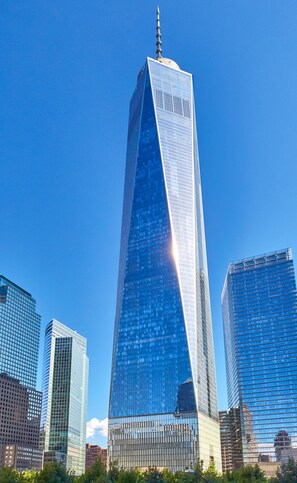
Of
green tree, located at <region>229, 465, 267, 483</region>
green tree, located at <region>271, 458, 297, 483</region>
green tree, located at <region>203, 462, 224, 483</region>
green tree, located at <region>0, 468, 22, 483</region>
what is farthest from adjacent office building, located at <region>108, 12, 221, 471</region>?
green tree, located at <region>0, 468, 22, 483</region>

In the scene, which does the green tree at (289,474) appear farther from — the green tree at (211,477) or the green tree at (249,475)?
the green tree at (249,475)

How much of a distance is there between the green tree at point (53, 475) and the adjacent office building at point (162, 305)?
86.1 metres

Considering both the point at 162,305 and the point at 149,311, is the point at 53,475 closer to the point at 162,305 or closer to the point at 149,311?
the point at 162,305

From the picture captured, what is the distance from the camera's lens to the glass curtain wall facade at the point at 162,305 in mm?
150625

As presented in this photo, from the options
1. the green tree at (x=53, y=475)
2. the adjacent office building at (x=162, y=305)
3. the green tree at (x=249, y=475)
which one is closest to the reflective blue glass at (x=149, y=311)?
the adjacent office building at (x=162, y=305)

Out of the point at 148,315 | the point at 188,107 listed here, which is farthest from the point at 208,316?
the point at 188,107

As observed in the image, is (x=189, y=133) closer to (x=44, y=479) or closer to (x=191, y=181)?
(x=191, y=181)

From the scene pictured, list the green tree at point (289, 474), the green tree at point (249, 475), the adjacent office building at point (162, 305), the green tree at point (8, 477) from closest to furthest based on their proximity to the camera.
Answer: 1. the green tree at point (8, 477)
2. the green tree at point (289, 474)
3. the green tree at point (249, 475)
4. the adjacent office building at point (162, 305)

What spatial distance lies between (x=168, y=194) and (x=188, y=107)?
43477 millimetres

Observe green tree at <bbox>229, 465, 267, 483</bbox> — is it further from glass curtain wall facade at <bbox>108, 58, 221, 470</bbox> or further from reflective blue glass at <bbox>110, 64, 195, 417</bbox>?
reflective blue glass at <bbox>110, 64, 195, 417</bbox>

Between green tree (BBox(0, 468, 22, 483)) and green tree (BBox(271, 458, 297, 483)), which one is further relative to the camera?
green tree (BBox(271, 458, 297, 483))

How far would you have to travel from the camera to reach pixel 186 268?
535 feet

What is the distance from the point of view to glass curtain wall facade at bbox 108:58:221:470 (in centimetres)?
15062

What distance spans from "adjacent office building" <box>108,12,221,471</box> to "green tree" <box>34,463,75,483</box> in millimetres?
86078
